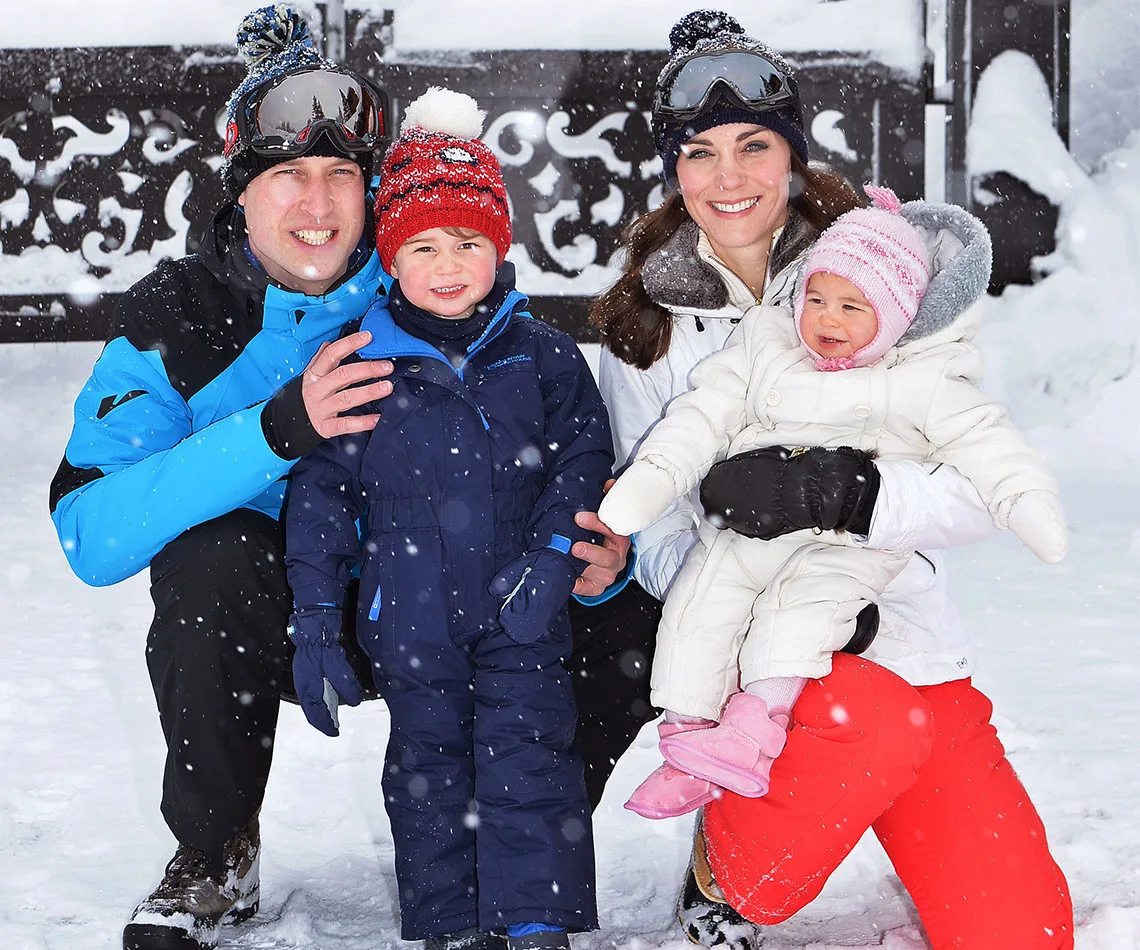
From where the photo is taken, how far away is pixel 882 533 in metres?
2.17

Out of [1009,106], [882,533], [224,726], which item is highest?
[1009,106]

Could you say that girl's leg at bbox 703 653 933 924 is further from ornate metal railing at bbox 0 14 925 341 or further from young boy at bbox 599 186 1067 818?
ornate metal railing at bbox 0 14 925 341

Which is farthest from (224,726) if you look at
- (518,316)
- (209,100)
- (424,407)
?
(209,100)

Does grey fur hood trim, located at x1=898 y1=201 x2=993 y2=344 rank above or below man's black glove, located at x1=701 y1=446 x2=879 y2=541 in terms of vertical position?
above

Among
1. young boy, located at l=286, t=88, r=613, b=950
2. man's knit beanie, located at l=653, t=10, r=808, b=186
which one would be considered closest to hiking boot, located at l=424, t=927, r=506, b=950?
young boy, located at l=286, t=88, r=613, b=950

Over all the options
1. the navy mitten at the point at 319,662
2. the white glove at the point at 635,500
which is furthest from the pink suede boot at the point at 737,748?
the navy mitten at the point at 319,662

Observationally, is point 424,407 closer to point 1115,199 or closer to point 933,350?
point 933,350

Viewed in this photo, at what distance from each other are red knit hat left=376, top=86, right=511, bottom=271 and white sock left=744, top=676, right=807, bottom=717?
3.36 ft

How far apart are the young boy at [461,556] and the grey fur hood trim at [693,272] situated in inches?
10.1

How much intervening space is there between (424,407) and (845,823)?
42.3 inches

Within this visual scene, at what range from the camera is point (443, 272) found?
2357mm

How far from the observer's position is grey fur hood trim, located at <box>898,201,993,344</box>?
226 cm

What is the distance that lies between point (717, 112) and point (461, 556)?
112 centimetres

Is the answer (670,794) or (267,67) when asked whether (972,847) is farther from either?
(267,67)
